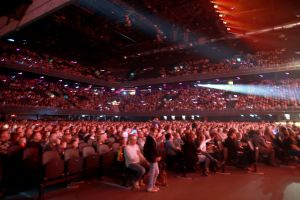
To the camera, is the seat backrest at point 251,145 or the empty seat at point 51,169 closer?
the empty seat at point 51,169

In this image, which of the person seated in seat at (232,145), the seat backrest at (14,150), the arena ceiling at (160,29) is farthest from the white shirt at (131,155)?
the arena ceiling at (160,29)

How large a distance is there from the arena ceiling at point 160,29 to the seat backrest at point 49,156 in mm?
14760

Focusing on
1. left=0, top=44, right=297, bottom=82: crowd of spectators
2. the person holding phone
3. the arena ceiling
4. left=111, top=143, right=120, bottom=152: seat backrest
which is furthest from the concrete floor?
left=0, top=44, right=297, bottom=82: crowd of spectators

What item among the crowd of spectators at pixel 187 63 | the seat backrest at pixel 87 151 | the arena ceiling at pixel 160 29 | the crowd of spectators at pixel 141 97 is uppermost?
the arena ceiling at pixel 160 29

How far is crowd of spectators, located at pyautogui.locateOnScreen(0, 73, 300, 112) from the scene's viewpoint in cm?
2564

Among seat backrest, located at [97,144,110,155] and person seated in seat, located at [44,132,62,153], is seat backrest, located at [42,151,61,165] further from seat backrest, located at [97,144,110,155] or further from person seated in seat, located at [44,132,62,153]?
seat backrest, located at [97,144,110,155]

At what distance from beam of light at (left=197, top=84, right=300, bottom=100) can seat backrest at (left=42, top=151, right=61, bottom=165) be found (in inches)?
978

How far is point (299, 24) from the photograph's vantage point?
23.1 meters

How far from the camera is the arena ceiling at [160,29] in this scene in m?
19.2

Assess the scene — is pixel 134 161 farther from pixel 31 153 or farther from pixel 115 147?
pixel 31 153

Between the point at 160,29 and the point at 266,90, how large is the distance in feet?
44.3

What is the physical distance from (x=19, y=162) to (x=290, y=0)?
19.7 m


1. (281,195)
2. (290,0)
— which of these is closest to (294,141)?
(281,195)

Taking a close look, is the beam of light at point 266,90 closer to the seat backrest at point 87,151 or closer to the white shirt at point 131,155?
the white shirt at point 131,155
